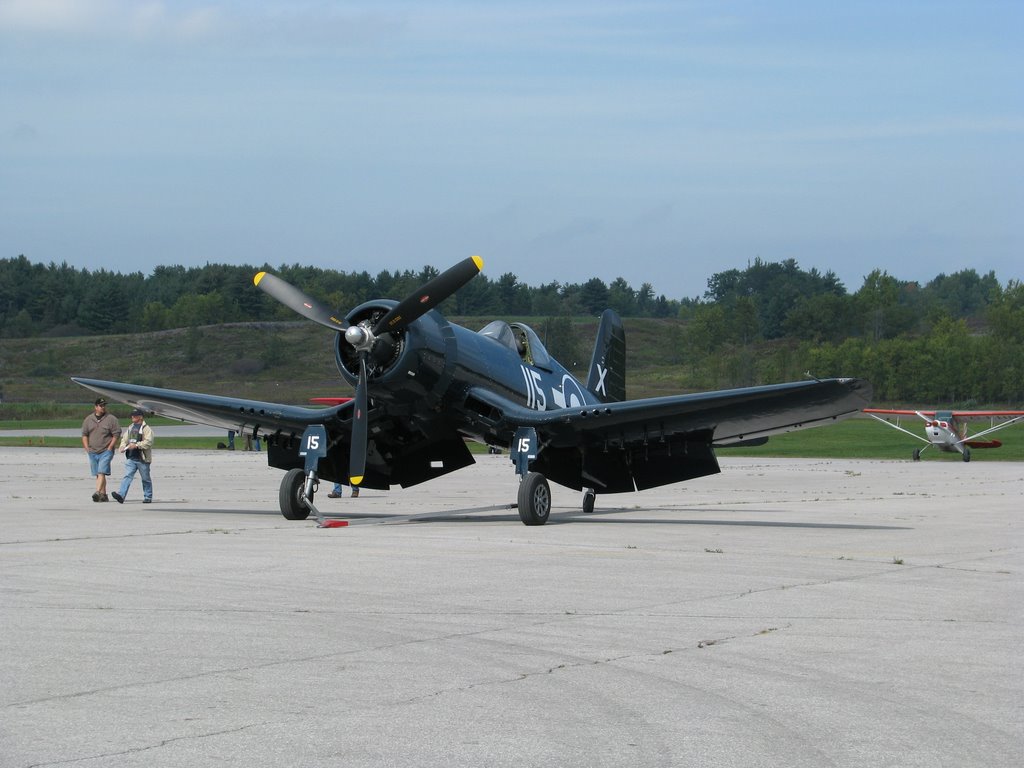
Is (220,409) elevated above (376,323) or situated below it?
below

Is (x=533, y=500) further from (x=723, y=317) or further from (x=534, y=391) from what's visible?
(x=723, y=317)

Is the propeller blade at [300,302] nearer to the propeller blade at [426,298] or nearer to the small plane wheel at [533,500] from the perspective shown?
the propeller blade at [426,298]

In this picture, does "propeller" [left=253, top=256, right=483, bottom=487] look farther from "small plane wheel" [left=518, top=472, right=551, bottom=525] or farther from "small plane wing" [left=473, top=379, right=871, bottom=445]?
"small plane wheel" [left=518, top=472, right=551, bottom=525]

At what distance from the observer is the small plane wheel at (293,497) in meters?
17.6

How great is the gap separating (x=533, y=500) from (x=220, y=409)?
541cm

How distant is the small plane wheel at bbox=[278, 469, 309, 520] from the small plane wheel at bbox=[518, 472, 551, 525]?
3109mm

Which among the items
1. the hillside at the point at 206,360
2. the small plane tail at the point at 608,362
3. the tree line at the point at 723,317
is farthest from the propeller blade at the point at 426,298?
the hillside at the point at 206,360

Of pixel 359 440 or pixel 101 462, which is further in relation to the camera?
pixel 101 462

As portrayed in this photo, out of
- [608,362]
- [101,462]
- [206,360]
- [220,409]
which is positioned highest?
[206,360]

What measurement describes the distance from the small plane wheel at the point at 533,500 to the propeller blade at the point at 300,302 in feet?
10.7

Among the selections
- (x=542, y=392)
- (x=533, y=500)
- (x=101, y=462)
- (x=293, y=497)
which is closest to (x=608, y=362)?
(x=542, y=392)

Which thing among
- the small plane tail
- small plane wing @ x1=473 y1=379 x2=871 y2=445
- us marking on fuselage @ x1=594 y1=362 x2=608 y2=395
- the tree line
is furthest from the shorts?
the tree line

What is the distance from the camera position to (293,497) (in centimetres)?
1766

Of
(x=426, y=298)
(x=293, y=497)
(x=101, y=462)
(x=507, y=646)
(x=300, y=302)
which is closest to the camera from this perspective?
(x=507, y=646)
